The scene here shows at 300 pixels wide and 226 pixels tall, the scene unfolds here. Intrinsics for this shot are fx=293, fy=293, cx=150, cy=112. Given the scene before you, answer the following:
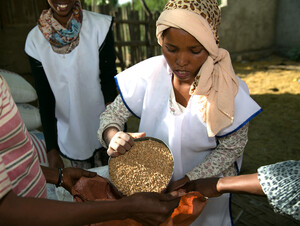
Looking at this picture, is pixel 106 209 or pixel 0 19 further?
pixel 0 19

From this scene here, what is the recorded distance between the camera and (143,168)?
1.44m

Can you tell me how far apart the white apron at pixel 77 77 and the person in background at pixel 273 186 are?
1128 millimetres

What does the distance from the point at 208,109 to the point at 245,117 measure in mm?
199

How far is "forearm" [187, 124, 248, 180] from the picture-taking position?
152 cm

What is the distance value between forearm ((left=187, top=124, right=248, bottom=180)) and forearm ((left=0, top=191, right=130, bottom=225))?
58 cm

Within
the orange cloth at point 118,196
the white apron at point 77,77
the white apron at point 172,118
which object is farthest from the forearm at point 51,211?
the white apron at point 77,77

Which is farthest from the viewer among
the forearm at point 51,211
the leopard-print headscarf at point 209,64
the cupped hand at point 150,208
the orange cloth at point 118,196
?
the leopard-print headscarf at point 209,64

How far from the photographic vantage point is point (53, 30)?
6.68 ft

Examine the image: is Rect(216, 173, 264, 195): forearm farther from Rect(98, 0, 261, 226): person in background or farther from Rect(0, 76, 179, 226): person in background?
Rect(0, 76, 179, 226): person in background

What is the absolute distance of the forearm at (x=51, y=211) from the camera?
0.87 m

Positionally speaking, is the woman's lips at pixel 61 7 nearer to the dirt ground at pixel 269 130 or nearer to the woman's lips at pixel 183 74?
the woman's lips at pixel 183 74

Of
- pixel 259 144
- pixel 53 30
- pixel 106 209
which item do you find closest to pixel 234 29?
pixel 259 144

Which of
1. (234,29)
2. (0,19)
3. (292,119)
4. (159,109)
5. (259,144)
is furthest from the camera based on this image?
(234,29)

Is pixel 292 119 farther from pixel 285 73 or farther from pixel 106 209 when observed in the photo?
pixel 106 209
